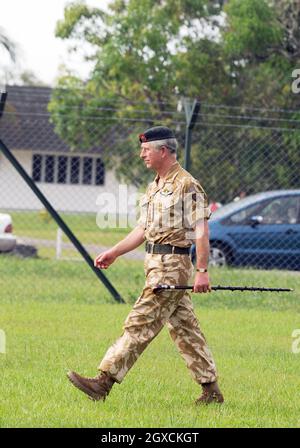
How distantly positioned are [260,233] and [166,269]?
11.8 metres

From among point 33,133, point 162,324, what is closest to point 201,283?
point 162,324

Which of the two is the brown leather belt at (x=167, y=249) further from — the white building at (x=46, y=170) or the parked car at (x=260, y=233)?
the white building at (x=46, y=170)


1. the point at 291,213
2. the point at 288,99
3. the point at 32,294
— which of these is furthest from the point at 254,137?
the point at 32,294

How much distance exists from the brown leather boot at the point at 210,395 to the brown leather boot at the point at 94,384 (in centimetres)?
63

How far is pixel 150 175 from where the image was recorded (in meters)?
26.2

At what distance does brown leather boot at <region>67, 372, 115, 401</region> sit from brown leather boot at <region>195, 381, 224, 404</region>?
629 mm

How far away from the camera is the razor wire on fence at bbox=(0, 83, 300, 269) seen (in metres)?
19.8

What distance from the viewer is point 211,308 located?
1402 cm

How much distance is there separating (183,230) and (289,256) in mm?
11620

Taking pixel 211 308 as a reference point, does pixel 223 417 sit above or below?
above

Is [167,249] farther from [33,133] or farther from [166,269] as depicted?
[33,133]

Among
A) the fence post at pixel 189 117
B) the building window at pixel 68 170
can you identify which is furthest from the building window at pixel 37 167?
the fence post at pixel 189 117

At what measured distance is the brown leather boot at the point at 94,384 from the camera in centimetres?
796

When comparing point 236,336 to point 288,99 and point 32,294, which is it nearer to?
point 32,294
